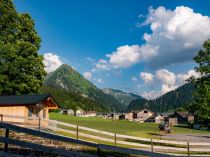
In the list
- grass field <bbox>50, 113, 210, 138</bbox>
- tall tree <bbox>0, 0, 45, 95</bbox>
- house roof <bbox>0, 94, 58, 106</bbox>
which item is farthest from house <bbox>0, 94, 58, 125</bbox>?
grass field <bbox>50, 113, 210, 138</bbox>

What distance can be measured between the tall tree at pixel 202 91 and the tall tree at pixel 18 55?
75.0ft

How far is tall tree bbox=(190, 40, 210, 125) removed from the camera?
35.9 m

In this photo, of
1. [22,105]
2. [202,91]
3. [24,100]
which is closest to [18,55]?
[24,100]

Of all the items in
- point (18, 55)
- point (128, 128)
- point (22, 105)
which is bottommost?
point (128, 128)

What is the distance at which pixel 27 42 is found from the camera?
53.2 meters

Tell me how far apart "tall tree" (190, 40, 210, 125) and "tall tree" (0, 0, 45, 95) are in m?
22.9

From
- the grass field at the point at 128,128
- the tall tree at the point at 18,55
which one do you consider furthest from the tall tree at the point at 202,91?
the tall tree at the point at 18,55

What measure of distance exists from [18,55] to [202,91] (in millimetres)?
27482

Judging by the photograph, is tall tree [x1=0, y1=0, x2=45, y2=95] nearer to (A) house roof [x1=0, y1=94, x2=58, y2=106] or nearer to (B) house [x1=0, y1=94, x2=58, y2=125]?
(A) house roof [x1=0, y1=94, x2=58, y2=106]

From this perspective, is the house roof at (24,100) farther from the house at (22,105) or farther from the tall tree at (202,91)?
the tall tree at (202,91)

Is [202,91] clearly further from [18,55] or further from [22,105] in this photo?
[18,55]

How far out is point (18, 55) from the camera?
173ft

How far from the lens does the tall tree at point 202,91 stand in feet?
118

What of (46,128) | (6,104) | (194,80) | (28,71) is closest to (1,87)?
(28,71)
